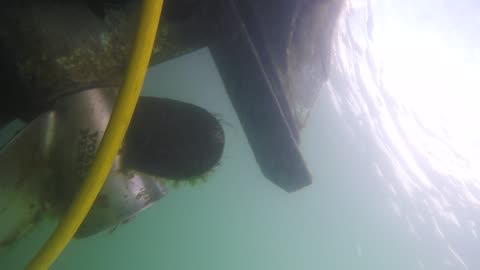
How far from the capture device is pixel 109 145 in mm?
1153

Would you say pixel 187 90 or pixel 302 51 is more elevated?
pixel 302 51

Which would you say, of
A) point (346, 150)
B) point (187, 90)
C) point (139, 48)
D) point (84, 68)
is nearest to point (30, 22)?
point (84, 68)

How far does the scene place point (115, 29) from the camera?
1939mm

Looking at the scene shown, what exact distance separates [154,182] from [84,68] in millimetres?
696

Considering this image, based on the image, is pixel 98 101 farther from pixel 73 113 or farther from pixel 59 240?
pixel 59 240

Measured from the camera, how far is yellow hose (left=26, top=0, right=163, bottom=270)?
44.8 inches

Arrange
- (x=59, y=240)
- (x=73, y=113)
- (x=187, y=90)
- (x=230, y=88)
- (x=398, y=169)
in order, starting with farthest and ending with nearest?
(x=398, y=169)
(x=187, y=90)
(x=230, y=88)
(x=73, y=113)
(x=59, y=240)

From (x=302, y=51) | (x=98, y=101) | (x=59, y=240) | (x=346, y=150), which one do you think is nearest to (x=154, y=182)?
(x=98, y=101)

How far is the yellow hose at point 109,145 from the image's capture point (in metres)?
1.14

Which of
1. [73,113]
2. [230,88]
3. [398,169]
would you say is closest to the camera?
[73,113]

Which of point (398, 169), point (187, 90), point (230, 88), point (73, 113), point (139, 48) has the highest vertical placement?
point (139, 48)

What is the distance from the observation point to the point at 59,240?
1.16 meters

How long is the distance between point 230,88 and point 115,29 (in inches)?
28.5

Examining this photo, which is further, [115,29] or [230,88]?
[230,88]
